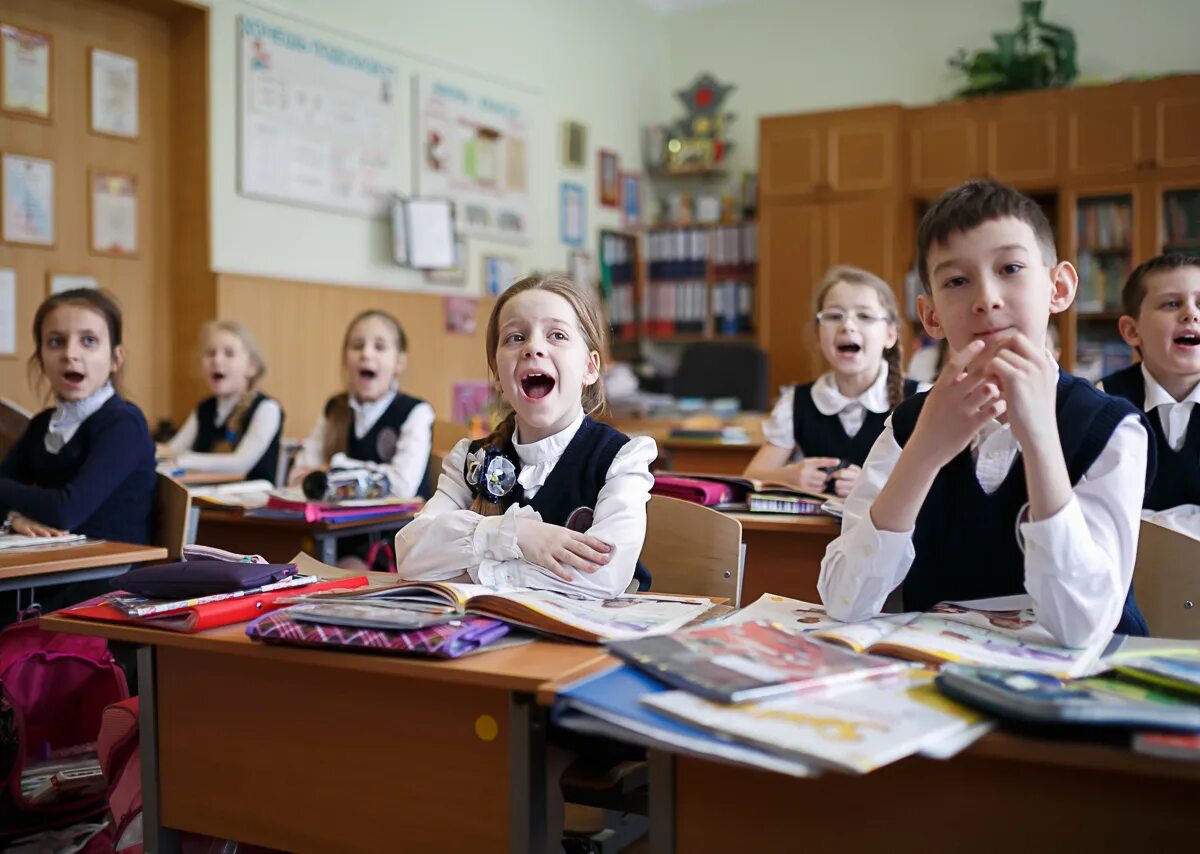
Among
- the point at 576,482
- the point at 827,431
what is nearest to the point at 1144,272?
the point at 827,431

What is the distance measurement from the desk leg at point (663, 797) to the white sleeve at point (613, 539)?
44cm

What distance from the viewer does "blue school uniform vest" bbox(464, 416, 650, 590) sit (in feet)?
5.90

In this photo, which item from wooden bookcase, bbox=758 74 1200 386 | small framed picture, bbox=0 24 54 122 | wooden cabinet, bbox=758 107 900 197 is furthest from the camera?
wooden cabinet, bbox=758 107 900 197

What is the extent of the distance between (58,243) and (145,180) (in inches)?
20.2

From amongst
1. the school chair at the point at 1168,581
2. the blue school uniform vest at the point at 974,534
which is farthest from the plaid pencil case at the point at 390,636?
the school chair at the point at 1168,581

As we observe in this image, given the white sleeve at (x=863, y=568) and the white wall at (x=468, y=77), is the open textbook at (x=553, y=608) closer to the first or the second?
the white sleeve at (x=863, y=568)

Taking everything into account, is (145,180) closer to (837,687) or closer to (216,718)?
(216,718)

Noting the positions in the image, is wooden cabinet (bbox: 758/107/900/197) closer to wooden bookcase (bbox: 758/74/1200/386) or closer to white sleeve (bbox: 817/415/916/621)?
wooden bookcase (bbox: 758/74/1200/386)

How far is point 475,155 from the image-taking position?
20.9ft

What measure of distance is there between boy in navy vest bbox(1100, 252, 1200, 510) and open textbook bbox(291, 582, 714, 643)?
1.32 metres

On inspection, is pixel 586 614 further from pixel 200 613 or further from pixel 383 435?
pixel 383 435

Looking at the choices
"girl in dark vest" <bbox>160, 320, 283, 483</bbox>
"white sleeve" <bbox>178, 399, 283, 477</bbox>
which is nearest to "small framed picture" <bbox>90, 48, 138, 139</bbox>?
"girl in dark vest" <bbox>160, 320, 283, 483</bbox>

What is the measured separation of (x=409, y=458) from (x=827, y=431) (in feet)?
4.13

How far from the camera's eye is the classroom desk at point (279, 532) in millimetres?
2848
